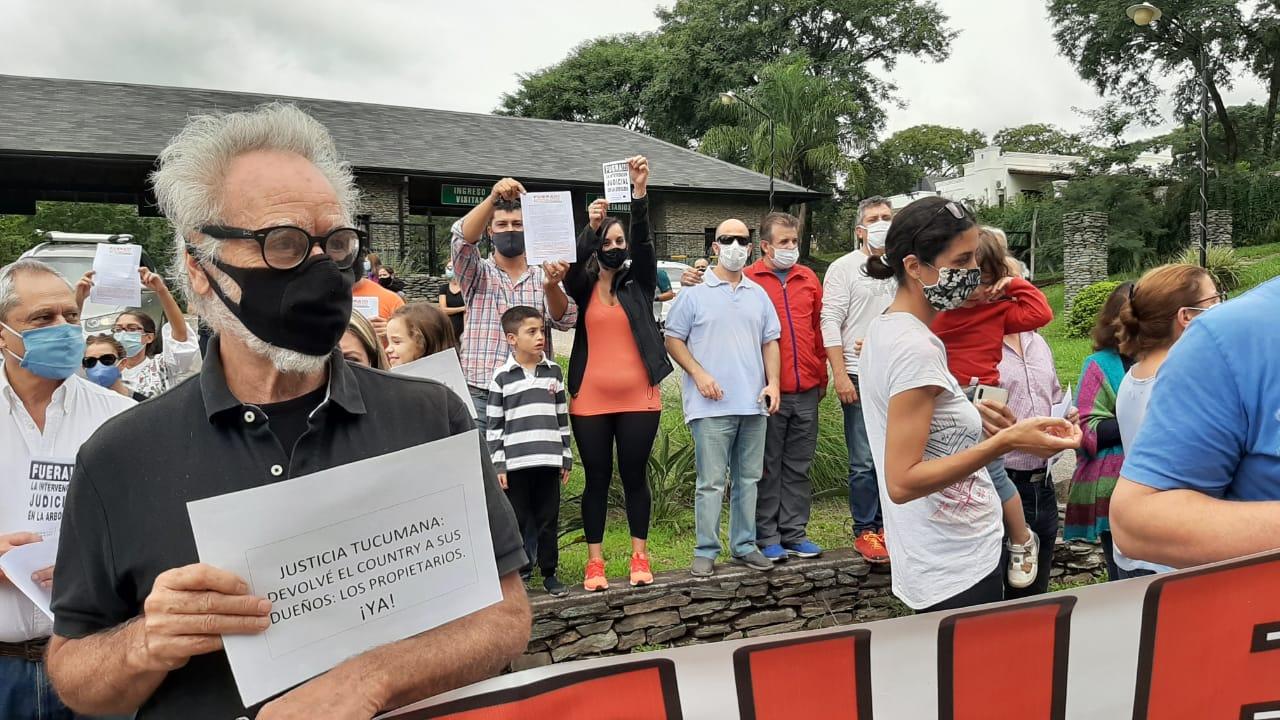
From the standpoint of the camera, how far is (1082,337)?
17.3m

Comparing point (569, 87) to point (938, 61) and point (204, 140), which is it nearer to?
point (938, 61)

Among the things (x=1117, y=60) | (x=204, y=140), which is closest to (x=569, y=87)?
(x=1117, y=60)

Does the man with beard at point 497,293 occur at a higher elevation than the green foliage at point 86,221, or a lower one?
lower

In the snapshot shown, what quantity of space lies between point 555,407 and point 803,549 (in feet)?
6.36

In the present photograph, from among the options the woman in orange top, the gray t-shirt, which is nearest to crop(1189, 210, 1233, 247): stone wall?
the woman in orange top

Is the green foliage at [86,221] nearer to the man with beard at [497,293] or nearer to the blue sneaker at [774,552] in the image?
the man with beard at [497,293]

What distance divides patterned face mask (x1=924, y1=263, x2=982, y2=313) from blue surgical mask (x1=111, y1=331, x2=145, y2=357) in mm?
5605

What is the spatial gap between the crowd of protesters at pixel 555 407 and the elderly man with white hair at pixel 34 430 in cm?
1

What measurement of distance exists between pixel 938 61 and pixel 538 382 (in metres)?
46.5

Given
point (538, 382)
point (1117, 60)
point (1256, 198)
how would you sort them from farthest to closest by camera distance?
point (1117, 60), point (1256, 198), point (538, 382)

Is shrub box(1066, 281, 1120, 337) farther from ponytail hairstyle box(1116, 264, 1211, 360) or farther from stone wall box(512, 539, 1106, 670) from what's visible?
ponytail hairstyle box(1116, 264, 1211, 360)

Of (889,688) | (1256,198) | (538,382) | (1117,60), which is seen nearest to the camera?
(889,688)

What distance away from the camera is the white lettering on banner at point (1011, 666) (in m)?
1.65

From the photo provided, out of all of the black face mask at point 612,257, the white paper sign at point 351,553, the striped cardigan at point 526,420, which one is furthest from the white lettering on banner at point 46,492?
the black face mask at point 612,257
